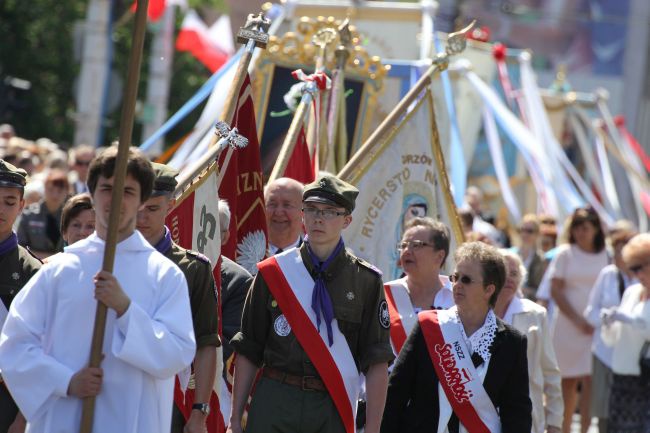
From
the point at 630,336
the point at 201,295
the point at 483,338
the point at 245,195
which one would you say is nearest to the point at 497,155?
the point at 630,336

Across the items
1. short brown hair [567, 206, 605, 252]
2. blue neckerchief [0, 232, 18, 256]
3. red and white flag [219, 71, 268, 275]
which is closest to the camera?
blue neckerchief [0, 232, 18, 256]

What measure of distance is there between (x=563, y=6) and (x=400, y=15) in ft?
148

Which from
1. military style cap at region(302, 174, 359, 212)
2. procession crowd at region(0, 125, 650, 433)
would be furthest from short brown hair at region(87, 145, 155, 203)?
military style cap at region(302, 174, 359, 212)

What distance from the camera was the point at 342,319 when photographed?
6.37 meters

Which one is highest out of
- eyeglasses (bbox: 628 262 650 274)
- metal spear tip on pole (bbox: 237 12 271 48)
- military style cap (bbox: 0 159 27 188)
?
metal spear tip on pole (bbox: 237 12 271 48)

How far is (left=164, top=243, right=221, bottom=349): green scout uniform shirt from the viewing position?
602 centimetres

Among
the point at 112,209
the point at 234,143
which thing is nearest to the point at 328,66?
the point at 234,143

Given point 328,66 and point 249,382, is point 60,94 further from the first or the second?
point 249,382

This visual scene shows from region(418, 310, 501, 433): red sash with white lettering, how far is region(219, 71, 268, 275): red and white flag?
5.96 ft

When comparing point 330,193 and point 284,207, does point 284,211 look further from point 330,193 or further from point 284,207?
point 330,193

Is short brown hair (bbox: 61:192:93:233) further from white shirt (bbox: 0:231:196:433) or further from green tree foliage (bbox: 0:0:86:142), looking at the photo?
green tree foliage (bbox: 0:0:86:142)

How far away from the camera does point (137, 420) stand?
200 inches

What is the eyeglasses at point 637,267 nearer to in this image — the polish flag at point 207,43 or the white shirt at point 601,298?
the white shirt at point 601,298

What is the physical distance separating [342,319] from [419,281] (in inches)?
54.4
